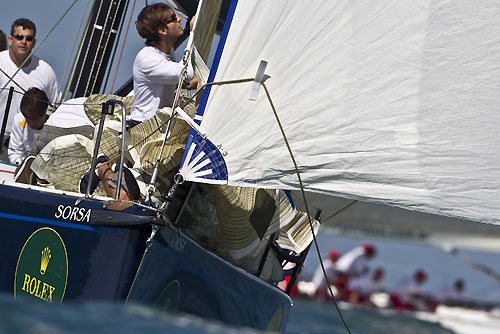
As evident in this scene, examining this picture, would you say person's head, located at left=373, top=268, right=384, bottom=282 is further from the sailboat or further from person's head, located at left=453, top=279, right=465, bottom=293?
the sailboat

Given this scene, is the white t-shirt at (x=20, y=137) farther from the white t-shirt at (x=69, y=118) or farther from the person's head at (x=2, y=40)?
the person's head at (x=2, y=40)

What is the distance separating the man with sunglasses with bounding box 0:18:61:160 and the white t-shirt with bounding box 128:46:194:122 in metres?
1.75

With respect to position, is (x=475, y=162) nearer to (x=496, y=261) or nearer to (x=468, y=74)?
(x=468, y=74)

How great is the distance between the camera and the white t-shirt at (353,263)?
678 inches

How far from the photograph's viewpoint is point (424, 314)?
14.4m

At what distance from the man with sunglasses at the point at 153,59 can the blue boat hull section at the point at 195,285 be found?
851 mm

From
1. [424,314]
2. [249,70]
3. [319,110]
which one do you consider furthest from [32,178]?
[424,314]

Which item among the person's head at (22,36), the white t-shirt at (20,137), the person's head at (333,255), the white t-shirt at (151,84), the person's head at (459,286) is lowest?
the person's head at (333,255)

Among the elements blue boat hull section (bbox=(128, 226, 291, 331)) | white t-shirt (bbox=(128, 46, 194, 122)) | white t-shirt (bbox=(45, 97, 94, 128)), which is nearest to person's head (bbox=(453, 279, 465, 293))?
blue boat hull section (bbox=(128, 226, 291, 331))

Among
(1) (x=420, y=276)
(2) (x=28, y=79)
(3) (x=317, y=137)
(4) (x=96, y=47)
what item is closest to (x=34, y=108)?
(2) (x=28, y=79)

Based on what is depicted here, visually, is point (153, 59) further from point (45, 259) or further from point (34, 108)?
point (34, 108)

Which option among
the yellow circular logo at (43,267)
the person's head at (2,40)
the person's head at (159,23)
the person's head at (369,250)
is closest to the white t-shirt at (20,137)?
the person's head at (2,40)

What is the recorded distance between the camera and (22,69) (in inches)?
237

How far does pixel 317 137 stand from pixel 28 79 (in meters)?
2.95
